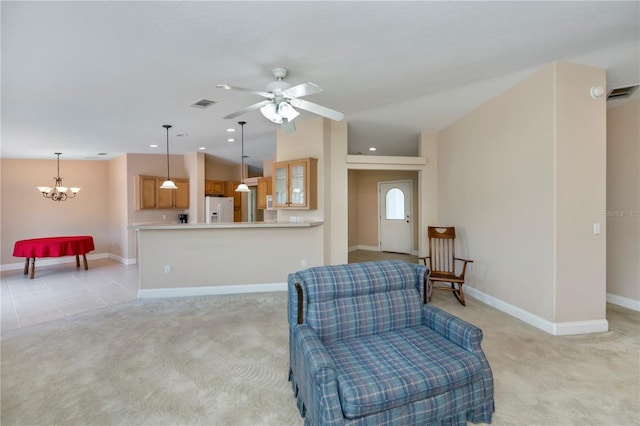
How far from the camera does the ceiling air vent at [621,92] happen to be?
3.45 m

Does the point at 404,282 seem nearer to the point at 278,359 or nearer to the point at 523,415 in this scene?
the point at 523,415

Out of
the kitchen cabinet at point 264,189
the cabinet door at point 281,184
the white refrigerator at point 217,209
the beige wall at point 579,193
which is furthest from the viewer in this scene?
the white refrigerator at point 217,209

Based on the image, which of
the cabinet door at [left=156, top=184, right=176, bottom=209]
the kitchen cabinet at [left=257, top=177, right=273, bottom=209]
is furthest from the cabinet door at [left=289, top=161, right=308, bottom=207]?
the cabinet door at [left=156, top=184, right=176, bottom=209]

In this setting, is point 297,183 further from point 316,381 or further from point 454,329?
point 316,381

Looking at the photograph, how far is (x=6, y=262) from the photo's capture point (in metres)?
6.63

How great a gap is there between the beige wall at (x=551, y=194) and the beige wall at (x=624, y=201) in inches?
45.9

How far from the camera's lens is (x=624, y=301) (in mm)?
3832

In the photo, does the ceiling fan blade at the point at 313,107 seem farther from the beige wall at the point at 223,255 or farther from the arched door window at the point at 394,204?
the arched door window at the point at 394,204

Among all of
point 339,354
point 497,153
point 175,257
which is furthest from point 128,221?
point 497,153

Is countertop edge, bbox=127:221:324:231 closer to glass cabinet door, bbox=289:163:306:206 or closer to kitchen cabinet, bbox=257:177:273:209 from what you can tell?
glass cabinet door, bbox=289:163:306:206

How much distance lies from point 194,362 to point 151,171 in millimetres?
5652

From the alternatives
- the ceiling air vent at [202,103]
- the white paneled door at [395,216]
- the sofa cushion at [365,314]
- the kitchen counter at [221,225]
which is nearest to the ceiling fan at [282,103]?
the ceiling air vent at [202,103]

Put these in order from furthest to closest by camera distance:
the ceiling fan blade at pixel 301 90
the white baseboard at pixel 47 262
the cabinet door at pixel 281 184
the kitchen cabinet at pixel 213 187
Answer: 1. the kitchen cabinet at pixel 213 187
2. the white baseboard at pixel 47 262
3. the cabinet door at pixel 281 184
4. the ceiling fan blade at pixel 301 90

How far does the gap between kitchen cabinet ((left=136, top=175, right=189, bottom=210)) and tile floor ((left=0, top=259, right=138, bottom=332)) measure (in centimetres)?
141
